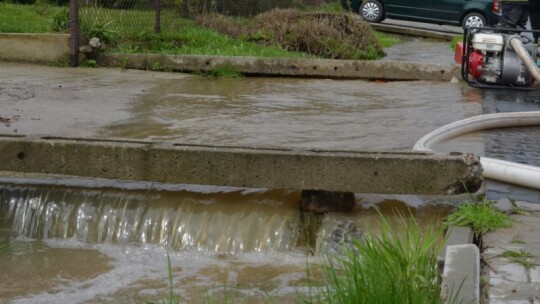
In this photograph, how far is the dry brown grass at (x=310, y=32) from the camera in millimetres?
14539

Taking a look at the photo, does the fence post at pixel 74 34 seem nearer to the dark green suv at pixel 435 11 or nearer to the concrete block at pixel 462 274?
the concrete block at pixel 462 274

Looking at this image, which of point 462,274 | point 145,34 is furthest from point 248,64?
point 462,274

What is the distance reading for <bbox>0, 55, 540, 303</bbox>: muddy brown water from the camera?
5.46 meters

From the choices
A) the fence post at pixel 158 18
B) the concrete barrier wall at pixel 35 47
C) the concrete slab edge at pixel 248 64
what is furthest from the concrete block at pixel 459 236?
the fence post at pixel 158 18

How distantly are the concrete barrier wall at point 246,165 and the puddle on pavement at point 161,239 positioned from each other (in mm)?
309

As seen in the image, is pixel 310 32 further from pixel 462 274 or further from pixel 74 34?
pixel 462 274

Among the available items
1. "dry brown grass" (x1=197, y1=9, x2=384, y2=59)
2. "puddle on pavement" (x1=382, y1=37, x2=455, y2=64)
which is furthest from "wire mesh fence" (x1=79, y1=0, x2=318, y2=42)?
"puddle on pavement" (x1=382, y1=37, x2=455, y2=64)

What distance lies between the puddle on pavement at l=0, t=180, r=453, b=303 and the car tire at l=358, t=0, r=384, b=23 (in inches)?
696

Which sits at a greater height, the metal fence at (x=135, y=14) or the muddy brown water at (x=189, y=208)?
the metal fence at (x=135, y=14)

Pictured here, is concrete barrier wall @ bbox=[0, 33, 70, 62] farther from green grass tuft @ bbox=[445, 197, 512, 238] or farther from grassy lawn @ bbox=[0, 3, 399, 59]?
green grass tuft @ bbox=[445, 197, 512, 238]

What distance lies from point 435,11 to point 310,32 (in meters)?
8.93

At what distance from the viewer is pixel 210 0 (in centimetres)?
1683

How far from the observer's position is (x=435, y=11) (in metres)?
22.9

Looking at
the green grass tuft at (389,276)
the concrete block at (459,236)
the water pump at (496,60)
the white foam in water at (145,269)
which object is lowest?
the white foam in water at (145,269)
